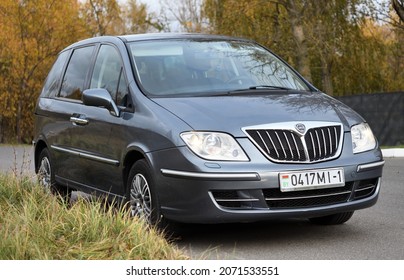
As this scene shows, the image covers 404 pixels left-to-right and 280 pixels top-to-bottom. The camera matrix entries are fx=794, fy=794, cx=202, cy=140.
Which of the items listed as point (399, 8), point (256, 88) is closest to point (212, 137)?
point (256, 88)

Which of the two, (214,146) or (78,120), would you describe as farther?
(78,120)

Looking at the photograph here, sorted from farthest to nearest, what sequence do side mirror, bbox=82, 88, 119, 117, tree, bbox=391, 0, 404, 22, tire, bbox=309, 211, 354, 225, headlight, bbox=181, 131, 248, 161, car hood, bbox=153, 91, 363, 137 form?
tree, bbox=391, 0, 404, 22
tire, bbox=309, 211, 354, 225
side mirror, bbox=82, 88, 119, 117
car hood, bbox=153, 91, 363, 137
headlight, bbox=181, 131, 248, 161

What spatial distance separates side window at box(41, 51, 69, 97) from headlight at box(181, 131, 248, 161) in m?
3.35

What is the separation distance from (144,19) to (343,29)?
35.5 m

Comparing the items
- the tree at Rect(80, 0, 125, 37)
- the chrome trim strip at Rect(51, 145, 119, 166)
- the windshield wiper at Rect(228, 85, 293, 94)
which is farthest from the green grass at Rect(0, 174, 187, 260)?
the tree at Rect(80, 0, 125, 37)

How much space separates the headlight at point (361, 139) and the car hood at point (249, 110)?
6cm

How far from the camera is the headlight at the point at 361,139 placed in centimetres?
643

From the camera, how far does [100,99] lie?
23.1 feet

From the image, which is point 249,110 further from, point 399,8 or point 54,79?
point 399,8

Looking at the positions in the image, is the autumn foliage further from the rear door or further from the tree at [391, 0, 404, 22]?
the rear door

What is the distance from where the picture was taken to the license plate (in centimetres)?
594

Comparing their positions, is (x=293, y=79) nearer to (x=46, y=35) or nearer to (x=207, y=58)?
(x=207, y=58)

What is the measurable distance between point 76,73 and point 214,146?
3.01m

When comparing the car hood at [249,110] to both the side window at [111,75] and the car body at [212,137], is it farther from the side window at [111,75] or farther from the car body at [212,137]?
the side window at [111,75]
